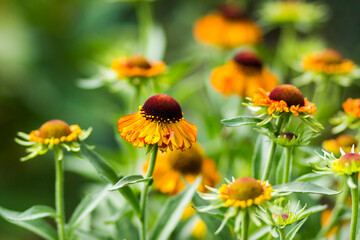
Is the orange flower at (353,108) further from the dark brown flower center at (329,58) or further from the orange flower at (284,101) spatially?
the dark brown flower center at (329,58)

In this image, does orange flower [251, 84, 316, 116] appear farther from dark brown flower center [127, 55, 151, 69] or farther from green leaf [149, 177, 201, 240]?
dark brown flower center [127, 55, 151, 69]

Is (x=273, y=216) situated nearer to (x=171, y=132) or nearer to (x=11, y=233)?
(x=171, y=132)

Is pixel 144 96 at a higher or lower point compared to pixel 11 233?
higher

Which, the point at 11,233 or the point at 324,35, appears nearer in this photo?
the point at 11,233

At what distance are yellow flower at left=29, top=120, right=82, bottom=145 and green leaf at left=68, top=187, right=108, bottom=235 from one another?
8 cm

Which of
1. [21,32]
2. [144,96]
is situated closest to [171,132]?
[144,96]

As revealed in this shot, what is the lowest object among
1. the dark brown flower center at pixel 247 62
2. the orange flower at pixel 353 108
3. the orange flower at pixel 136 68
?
the orange flower at pixel 353 108

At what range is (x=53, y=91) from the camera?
206 centimetres

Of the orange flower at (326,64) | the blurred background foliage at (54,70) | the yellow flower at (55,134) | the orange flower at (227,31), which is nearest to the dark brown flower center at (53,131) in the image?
the yellow flower at (55,134)

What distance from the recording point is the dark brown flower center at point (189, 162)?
35.3 inches

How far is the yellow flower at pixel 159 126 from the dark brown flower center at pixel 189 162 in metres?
0.30

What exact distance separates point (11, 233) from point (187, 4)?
Answer: 4.57ft

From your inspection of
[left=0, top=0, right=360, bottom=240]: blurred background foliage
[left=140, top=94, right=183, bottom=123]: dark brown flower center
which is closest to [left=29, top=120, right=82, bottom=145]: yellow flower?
[left=140, top=94, right=183, bottom=123]: dark brown flower center

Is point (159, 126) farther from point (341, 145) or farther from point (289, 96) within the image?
point (341, 145)
